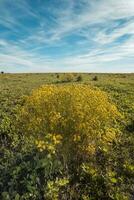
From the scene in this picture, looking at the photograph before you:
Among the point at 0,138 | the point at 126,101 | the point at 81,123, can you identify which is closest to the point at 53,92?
the point at 81,123

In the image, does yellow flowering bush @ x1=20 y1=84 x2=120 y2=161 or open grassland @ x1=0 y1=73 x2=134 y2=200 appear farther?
yellow flowering bush @ x1=20 y1=84 x2=120 y2=161

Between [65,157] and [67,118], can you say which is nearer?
[67,118]

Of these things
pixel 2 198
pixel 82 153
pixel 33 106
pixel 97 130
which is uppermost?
pixel 33 106

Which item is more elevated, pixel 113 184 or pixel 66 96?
pixel 66 96

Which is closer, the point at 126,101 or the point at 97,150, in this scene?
the point at 97,150

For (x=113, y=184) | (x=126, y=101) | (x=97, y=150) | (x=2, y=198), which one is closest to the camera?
(x=2, y=198)

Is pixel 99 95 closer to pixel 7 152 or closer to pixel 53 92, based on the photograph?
pixel 53 92

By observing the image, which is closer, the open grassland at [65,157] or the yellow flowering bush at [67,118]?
the open grassland at [65,157]

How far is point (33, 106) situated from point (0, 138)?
162 inches

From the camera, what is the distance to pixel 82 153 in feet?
29.5

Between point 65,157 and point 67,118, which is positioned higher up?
point 67,118

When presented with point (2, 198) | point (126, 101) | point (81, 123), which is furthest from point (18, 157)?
point (126, 101)

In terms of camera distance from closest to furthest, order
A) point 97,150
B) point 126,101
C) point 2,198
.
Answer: point 2,198 < point 97,150 < point 126,101

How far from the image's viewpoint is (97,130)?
8555 millimetres
